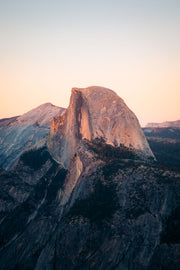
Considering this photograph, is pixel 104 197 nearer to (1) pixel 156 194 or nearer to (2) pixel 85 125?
(1) pixel 156 194

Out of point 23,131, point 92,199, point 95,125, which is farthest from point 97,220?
point 23,131

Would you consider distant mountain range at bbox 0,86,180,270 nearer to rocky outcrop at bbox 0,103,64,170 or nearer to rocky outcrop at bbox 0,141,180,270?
rocky outcrop at bbox 0,141,180,270

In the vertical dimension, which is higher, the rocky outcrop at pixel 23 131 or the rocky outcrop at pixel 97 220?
the rocky outcrop at pixel 23 131

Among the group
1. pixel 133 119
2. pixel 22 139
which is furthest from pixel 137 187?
pixel 22 139

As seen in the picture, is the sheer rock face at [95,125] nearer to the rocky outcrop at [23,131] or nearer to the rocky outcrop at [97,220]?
the rocky outcrop at [97,220]

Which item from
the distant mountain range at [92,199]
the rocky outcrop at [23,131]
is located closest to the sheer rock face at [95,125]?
the distant mountain range at [92,199]

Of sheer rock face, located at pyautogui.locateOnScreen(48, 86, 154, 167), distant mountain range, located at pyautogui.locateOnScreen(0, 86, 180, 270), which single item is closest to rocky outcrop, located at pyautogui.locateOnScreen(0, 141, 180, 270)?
distant mountain range, located at pyautogui.locateOnScreen(0, 86, 180, 270)
